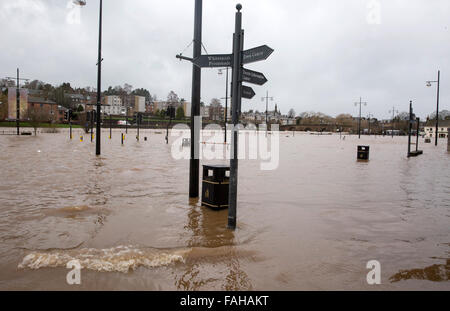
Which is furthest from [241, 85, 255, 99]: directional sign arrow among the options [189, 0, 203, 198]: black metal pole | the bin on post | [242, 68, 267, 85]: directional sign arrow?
the bin on post

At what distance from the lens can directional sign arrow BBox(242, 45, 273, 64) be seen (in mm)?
5797

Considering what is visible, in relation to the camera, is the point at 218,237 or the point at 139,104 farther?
the point at 139,104

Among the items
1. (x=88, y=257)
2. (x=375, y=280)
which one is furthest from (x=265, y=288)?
(x=88, y=257)

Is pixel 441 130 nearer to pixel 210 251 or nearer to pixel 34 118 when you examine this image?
pixel 34 118

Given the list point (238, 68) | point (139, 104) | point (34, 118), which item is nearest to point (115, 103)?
point (139, 104)

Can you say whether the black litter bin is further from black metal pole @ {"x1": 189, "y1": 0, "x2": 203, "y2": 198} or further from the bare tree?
the bare tree

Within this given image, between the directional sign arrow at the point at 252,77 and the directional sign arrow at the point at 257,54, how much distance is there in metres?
0.20

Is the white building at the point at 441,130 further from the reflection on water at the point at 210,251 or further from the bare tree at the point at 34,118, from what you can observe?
the reflection on water at the point at 210,251

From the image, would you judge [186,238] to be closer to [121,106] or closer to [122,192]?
[122,192]

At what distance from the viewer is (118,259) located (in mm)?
5039

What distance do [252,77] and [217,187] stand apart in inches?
107

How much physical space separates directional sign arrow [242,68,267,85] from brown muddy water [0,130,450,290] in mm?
2777

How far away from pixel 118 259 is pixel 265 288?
214cm

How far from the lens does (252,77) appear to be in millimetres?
6273
